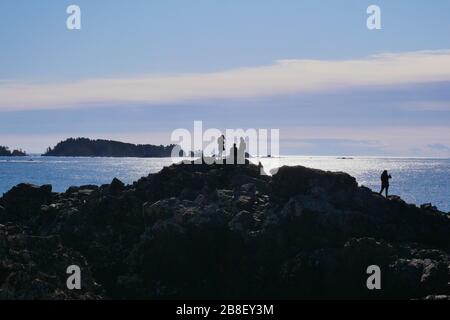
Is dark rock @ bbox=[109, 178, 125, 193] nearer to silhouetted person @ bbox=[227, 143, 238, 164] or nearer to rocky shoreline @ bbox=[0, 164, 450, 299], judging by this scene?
rocky shoreline @ bbox=[0, 164, 450, 299]

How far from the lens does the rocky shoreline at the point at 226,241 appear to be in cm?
4034

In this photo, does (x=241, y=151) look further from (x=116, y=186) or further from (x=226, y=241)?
(x=226, y=241)

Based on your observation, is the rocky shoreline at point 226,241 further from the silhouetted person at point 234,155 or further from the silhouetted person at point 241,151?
the silhouetted person at point 241,151

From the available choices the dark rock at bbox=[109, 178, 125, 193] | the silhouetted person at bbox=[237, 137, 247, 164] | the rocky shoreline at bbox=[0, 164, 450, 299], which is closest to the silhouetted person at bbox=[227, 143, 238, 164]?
the silhouetted person at bbox=[237, 137, 247, 164]

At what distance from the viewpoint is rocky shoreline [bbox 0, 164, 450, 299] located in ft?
132

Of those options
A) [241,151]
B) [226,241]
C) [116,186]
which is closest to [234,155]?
[241,151]

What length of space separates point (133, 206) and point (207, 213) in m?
7.27

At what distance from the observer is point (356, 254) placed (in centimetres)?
4153

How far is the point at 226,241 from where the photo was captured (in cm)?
4541

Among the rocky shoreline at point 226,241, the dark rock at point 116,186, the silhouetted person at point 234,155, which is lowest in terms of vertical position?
the rocky shoreline at point 226,241

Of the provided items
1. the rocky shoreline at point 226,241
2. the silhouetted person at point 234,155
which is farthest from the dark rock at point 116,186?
the silhouetted person at point 234,155
